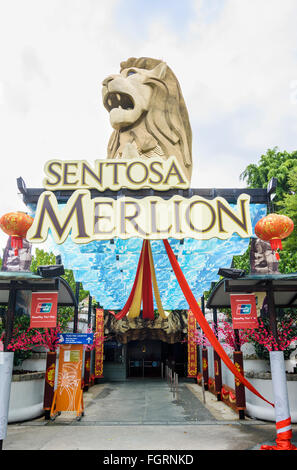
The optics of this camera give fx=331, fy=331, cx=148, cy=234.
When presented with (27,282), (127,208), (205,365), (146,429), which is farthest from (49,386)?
(205,365)

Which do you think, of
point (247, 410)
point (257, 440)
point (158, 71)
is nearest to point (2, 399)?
point (257, 440)

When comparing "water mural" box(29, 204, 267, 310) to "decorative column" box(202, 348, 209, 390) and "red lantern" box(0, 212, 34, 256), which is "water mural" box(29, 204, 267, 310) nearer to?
"red lantern" box(0, 212, 34, 256)

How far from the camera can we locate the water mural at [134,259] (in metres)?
8.77

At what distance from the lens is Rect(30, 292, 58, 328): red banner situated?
28.0 ft

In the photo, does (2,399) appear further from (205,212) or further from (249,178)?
(249,178)

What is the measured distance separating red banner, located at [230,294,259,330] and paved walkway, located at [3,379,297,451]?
2.59 metres

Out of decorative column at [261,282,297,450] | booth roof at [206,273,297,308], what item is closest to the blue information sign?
booth roof at [206,273,297,308]

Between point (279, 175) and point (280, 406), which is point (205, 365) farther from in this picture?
point (279, 175)

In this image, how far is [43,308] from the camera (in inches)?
336

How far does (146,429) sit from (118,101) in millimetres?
12998
